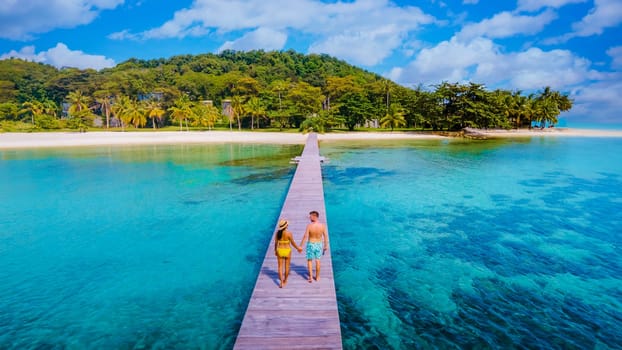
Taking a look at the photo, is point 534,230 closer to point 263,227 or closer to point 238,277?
point 263,227

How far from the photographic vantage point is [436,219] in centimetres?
1405

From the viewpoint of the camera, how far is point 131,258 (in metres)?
10.5

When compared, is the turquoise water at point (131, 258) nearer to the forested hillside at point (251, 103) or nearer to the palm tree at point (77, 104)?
the forested hillside at point (251, 103)

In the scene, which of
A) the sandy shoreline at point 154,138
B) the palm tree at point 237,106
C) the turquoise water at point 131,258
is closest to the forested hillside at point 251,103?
the palm tree at point 237,106

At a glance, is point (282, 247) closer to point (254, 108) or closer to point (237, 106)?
point (254, 108)

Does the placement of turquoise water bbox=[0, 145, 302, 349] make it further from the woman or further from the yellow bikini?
the yellow bikini

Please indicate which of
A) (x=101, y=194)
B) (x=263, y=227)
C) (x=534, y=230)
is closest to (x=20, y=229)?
(x=101, y=194)

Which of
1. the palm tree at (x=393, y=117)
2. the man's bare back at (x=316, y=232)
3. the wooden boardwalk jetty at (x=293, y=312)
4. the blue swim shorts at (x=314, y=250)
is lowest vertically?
the wooden boardwalk jetty at (x=293, y=312)

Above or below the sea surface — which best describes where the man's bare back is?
above

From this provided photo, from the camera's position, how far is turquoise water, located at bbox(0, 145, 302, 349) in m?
6.98

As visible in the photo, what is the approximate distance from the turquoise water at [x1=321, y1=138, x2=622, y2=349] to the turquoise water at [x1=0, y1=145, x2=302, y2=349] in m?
2.93

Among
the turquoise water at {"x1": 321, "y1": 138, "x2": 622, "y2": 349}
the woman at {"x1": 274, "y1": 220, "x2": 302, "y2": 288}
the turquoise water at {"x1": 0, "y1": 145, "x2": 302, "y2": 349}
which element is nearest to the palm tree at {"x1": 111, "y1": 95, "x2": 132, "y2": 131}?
the turquoise water at {"x1": 0, "y1": 145, "x2": 302, "y2": 349}

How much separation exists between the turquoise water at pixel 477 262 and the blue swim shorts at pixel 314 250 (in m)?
1.49

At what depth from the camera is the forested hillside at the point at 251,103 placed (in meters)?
59.9
